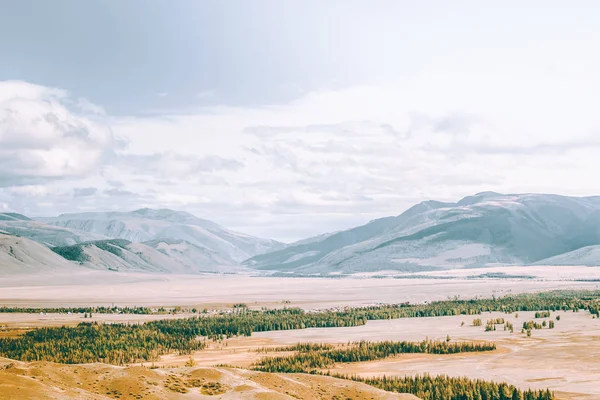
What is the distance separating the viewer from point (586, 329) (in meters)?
97.6

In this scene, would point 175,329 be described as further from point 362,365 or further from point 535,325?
point 535,325

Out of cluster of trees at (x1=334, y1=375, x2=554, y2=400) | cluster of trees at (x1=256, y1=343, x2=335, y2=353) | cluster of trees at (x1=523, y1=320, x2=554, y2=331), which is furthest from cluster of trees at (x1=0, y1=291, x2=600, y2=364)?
cluster of trees at (x1=334, y1=375, x2=554, y2=400)

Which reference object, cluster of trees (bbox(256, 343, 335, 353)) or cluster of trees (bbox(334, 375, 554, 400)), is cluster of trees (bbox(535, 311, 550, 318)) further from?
cluster of trees (bbox(334, 375, 554, 400))

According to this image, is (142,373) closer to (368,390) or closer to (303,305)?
(368,390)

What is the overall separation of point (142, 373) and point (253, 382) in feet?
24.6

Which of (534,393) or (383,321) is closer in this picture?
(534,393)

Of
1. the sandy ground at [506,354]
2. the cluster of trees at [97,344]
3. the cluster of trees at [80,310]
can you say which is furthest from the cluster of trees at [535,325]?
the cluster of trees at [80,310]

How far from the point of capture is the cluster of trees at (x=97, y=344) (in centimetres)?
7612

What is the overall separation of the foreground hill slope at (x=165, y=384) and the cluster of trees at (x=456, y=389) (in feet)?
13.6

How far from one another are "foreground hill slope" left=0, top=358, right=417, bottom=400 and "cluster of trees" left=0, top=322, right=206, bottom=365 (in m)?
27.0

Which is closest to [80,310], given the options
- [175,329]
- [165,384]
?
[175,329]

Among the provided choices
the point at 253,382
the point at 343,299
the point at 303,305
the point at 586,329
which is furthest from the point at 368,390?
the point at 343,299

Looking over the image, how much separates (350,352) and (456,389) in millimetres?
22324

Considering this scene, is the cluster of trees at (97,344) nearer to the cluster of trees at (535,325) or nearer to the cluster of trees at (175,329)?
the cluster of trees at (175,329)
